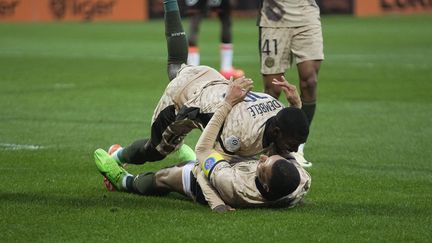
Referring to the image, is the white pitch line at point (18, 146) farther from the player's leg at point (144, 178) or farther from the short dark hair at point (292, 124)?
the short dark hair at point (292, 124)

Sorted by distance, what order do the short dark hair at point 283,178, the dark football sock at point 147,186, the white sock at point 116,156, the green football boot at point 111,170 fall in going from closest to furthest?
the short dark hair at point 283,178, the dark football sock at point 147,186, the green football boot at point 111,170, the white sock at point 116,156

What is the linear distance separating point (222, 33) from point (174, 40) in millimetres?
9659

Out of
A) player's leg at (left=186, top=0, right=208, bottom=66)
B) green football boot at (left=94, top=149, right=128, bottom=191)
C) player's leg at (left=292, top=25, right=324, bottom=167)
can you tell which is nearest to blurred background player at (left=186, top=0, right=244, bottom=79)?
player's leg at (left=186, top=0, right=208, bottom=66)

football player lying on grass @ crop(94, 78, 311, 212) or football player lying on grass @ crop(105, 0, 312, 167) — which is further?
football player lying on grass @ crop(105, 0, 312, 167)

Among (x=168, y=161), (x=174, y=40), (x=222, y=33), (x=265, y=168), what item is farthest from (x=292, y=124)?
(x=222, y=33)

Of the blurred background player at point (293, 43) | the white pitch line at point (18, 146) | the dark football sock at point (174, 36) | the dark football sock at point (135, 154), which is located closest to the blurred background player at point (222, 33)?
the white pitch line at point (18, 146)

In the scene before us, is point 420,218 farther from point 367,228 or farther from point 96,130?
point 96,130

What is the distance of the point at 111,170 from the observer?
8.52 meters

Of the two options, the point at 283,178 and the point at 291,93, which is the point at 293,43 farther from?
the point at 283,178

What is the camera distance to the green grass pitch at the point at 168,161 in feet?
23.1

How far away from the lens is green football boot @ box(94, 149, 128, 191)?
27.9ft

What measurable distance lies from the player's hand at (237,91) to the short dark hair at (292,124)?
397mm

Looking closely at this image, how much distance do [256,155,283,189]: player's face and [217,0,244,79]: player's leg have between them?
1048cm

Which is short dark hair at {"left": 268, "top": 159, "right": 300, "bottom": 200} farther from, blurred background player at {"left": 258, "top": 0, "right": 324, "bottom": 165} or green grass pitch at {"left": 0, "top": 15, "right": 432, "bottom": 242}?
blurred background player at {"left": 258, "top": 0, "right": 324, "bottom": 165}
